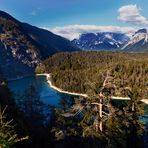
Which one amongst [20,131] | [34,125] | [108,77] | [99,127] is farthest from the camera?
[34,125]

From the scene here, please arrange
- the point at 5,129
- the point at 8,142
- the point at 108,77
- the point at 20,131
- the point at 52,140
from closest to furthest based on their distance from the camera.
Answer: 1. the point at 8,142
2. the point at 5,129
3. the point at 108,77
4. the point at 20,131
5. the point at 52,140

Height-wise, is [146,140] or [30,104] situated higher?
[30,104]

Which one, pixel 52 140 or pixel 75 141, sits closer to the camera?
pixel 75 141

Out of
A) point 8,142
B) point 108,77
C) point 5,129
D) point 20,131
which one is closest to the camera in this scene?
point 8,142

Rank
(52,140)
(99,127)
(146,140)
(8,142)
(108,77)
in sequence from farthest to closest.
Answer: (146,140) < (52,140) < (99,127) < (108,77) < (8,142)

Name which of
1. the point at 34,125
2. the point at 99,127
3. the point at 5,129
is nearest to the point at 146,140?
the point at 34,125

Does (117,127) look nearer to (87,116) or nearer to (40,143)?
(87,116)

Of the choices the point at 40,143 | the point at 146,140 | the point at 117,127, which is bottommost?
the point at 146,140

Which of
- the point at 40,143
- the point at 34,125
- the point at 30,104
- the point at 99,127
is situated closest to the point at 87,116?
the point at 99,127

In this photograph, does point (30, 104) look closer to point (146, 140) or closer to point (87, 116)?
point (146, 140)
